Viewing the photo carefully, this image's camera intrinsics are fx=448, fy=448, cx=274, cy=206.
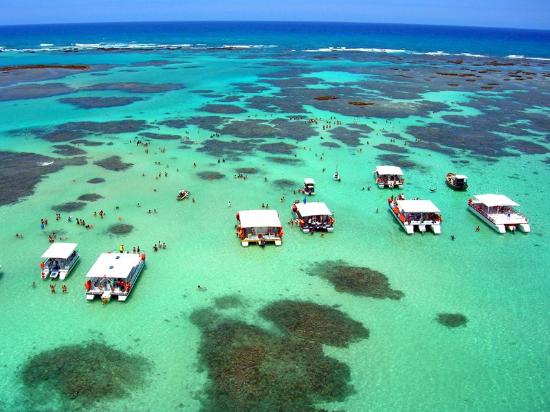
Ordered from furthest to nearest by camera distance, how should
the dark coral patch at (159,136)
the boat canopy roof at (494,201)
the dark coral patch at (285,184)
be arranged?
the dark coral patch at (159,136), the dark coral patch at (285,184), the boat canopy roof at (494,201)

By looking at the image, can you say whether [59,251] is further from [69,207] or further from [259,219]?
[259,219]

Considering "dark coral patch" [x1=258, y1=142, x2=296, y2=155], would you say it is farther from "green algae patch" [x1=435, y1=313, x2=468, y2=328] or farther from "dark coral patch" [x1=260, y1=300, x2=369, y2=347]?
"green algae patch" [x1=435, y1=313, x2=468, y2=328]

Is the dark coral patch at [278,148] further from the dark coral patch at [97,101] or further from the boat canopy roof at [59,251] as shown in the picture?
the dark coral patch at [97,101]

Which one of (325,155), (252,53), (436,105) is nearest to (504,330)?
(325,155)

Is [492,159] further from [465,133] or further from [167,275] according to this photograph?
[167,275]

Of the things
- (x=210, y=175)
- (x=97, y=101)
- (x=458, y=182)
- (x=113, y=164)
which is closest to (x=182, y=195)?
(x=210, y=175)

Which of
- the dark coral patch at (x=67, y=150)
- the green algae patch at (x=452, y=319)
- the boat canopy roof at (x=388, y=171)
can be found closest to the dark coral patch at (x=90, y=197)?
the dark coral patch at (x=67, y=150)
